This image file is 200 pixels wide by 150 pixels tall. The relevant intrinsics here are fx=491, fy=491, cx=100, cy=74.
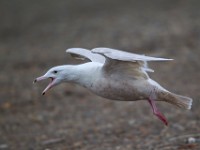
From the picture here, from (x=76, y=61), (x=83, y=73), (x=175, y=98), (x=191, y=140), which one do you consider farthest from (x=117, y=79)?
(x=76, y=61)

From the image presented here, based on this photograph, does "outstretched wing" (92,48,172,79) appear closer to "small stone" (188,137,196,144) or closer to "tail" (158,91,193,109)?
"tail" (158,91,193,109)

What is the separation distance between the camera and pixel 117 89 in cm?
489

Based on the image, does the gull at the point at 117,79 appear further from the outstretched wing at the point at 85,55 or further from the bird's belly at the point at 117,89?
the outstretched wing at the point at 85,55

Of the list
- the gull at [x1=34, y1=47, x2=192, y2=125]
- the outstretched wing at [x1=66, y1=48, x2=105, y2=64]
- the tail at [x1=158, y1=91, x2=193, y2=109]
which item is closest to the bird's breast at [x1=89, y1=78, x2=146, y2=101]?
the gull at [x1=34, y1=47, x2=192, y2=125]

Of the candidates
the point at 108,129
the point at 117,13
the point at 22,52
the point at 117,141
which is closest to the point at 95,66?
the point at 117,141

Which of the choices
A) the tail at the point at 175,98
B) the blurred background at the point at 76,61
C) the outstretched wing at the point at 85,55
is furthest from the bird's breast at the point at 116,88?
the blurred background at the point at 76,61

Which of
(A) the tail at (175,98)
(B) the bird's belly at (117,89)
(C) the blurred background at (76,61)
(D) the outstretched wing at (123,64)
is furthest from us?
(C) the blurred background at (76,61)

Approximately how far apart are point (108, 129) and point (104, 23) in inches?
293

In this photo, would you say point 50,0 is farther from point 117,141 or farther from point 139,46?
point 117,141

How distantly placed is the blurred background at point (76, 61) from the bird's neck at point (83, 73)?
1252mm

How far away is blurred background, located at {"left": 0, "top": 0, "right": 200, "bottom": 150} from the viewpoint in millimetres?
6734

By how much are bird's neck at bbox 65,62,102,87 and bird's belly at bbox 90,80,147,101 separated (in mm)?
93

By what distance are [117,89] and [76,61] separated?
6.37m

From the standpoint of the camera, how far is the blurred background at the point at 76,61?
265 inches
